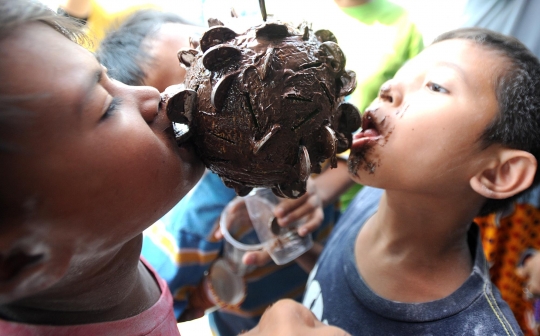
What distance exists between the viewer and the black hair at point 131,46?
90 centimetres

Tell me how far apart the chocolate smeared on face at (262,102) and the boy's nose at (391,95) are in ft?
1.09

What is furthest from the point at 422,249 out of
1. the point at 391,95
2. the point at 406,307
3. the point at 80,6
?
the point at 80,6

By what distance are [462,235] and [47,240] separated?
89cm

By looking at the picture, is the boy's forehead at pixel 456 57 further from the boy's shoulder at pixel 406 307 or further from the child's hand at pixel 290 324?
the child's hand at pixel 290 324

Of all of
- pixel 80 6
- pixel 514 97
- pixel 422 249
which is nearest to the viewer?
pixel 514 97

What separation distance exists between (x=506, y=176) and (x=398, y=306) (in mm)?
382

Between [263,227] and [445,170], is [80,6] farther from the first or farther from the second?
[445,170]

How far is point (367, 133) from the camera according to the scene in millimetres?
841

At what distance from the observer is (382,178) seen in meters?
0.81

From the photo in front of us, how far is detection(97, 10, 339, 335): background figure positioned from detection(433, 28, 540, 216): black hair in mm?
705

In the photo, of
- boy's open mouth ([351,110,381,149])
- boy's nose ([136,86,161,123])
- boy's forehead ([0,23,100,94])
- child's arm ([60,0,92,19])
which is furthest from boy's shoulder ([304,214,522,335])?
child's arm ([60,0,92,19])

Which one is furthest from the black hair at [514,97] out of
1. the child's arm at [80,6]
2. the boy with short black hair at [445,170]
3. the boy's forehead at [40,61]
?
the child's arm at [80,6]

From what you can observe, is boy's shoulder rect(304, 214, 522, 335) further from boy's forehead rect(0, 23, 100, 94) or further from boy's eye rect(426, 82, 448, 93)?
boy's forehead rect(0, 23, 100, 94)

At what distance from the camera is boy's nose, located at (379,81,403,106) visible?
0.83m
